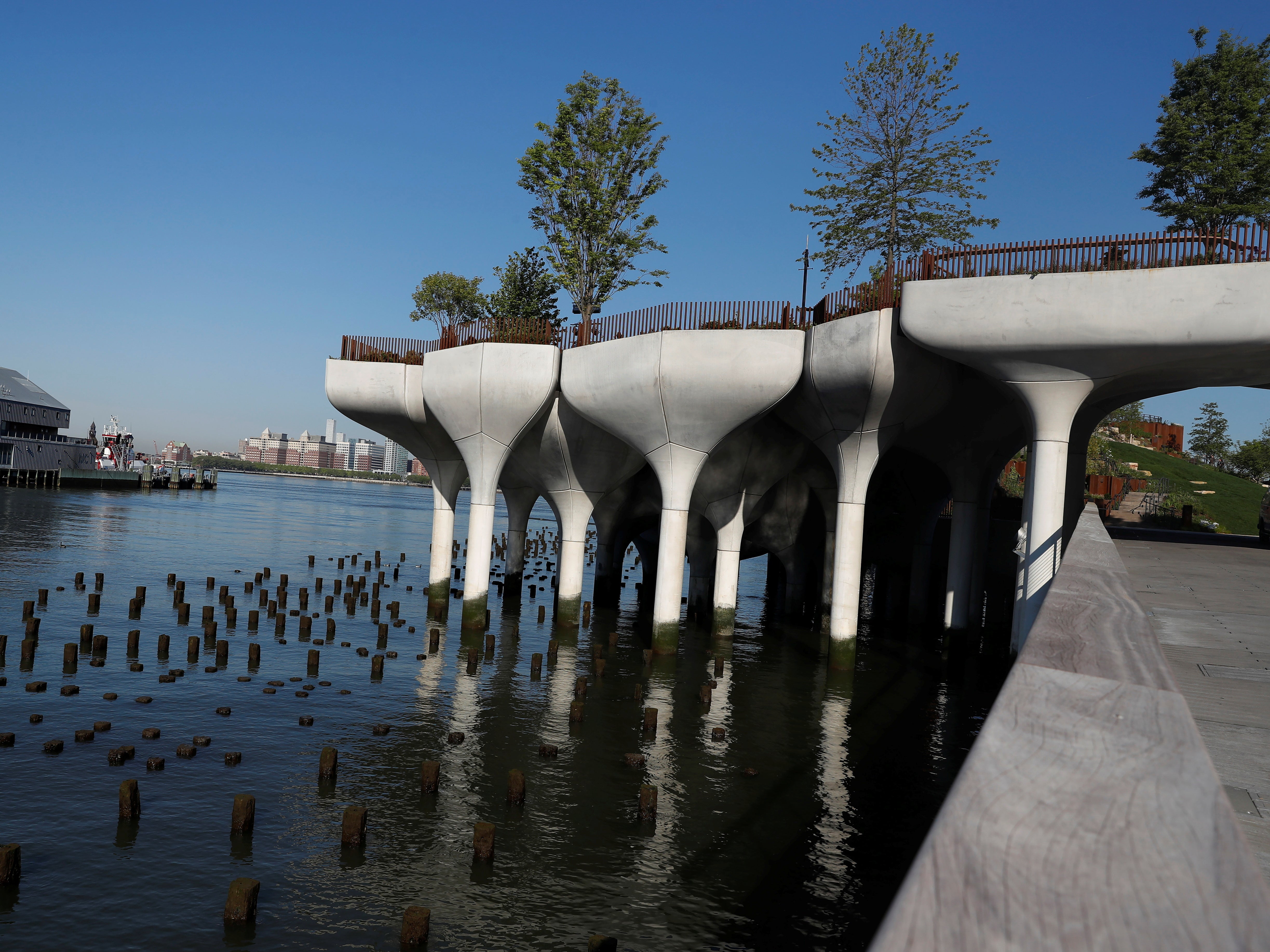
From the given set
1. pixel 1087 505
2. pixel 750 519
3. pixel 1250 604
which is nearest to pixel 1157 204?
pixel 750 519

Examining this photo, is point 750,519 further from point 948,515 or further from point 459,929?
point 459,929

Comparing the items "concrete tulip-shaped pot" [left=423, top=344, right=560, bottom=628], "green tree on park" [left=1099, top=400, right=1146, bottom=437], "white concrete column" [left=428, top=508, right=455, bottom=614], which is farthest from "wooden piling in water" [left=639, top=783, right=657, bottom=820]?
"green tree on park" [left=1099, top=400, right=1146, bottom=437]

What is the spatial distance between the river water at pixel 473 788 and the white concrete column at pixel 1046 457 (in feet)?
17.4

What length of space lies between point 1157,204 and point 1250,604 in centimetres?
4383

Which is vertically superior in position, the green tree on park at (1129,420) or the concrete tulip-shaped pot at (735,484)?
the green tree on park at (1129,420)

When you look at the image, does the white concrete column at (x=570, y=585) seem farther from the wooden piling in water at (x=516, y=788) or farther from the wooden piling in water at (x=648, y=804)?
the wooden piling in water at (x=648, y=804)

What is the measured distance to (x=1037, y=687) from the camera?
2.62m

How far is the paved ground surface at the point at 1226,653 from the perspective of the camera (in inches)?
161

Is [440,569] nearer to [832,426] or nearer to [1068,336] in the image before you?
[832,426]

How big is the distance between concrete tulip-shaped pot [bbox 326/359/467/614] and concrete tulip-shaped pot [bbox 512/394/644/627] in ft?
11.4

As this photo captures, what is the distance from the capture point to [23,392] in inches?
3883

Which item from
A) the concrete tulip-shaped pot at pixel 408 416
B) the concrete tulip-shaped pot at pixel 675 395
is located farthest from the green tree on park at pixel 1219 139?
the concrete tulip-shaped pot at pixel 408 416

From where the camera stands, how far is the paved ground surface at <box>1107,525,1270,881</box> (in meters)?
4.10

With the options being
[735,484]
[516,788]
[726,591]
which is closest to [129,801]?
[516,788]
